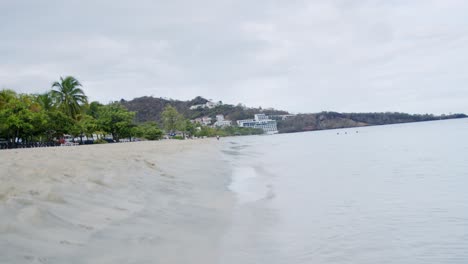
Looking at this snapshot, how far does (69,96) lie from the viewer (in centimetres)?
4734

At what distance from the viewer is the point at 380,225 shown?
533cm

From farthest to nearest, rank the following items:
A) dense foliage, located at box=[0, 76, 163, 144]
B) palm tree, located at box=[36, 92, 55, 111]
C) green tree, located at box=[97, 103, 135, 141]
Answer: green tree, located at box=[97, 103, 135, 141]
palm tree, located at box=[36, 92, 55, 111]
dense foliage, located at box=[0, 76, 163, 144]

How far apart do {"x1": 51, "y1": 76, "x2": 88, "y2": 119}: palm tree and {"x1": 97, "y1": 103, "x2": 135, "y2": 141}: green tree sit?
11.8 feet

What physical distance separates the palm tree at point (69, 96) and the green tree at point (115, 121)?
359 centimetres

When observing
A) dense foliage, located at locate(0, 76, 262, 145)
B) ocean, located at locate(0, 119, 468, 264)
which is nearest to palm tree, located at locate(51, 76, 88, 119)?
dense foliage, located at locate(0, 76, 262, 145)

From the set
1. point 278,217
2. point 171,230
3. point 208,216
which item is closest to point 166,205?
point 208,216

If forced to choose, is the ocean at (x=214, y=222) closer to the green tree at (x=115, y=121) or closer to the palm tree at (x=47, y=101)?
the palm tree at (x=47, y=101)

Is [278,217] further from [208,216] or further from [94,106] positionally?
[94,106]

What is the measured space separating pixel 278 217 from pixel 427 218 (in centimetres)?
230

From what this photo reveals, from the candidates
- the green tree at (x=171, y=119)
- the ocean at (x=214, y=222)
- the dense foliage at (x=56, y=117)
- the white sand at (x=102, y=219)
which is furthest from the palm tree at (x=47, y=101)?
the green tree at (x=171, y=119)

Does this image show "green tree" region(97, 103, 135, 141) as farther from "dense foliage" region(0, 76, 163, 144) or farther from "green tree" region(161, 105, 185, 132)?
"green tree" region(161, 105, 185, 132)

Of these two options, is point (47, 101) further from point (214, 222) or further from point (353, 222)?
point (353, 222)

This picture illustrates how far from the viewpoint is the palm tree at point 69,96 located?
4628cm

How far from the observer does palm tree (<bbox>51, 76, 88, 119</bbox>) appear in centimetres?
4628
